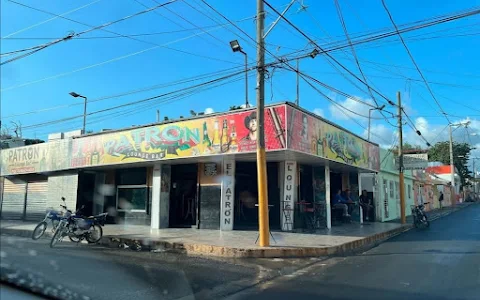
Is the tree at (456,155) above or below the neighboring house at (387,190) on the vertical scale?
above

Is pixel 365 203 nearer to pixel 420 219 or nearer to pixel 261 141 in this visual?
pixel 420 219

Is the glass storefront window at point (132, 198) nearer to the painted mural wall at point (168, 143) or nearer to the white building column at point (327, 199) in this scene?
the painted mural wall at point (168, 143)

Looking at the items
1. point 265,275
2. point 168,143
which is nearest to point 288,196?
point 168,143

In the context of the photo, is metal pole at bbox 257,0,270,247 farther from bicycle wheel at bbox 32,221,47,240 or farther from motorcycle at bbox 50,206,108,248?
bicycle wheel at bbox 32,221,47,240

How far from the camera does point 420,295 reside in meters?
6.18

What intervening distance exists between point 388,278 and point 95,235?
776cm

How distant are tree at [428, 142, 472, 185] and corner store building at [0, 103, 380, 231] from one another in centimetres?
5269

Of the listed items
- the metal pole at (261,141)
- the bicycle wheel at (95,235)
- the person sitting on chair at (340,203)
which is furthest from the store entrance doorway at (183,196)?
the person sitting on chair at (340,203)

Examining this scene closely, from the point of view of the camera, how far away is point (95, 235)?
11078 mm

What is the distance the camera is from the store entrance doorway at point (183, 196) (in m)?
16.5

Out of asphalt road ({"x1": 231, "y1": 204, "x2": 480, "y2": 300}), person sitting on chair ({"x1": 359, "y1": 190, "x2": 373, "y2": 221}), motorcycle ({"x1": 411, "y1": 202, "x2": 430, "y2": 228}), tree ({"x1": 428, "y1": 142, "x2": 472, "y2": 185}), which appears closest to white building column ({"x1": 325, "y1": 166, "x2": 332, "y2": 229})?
person sitting on chair ({"x1": 359, "y1": 190, "x2": 373, "y2": 221})

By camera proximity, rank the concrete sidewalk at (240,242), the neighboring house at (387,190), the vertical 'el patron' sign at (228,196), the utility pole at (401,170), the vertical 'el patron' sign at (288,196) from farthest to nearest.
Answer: the neighboring house at (387,190), the utility pole at (401,170), the vertical 'el patron' sign at (288,196), the vertical 'el patron' sign at (228,196), the concrete sidewalk at (240,242)

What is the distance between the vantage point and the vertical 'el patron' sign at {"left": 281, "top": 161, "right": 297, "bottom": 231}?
48.4 feet

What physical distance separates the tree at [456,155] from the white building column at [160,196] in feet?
191
